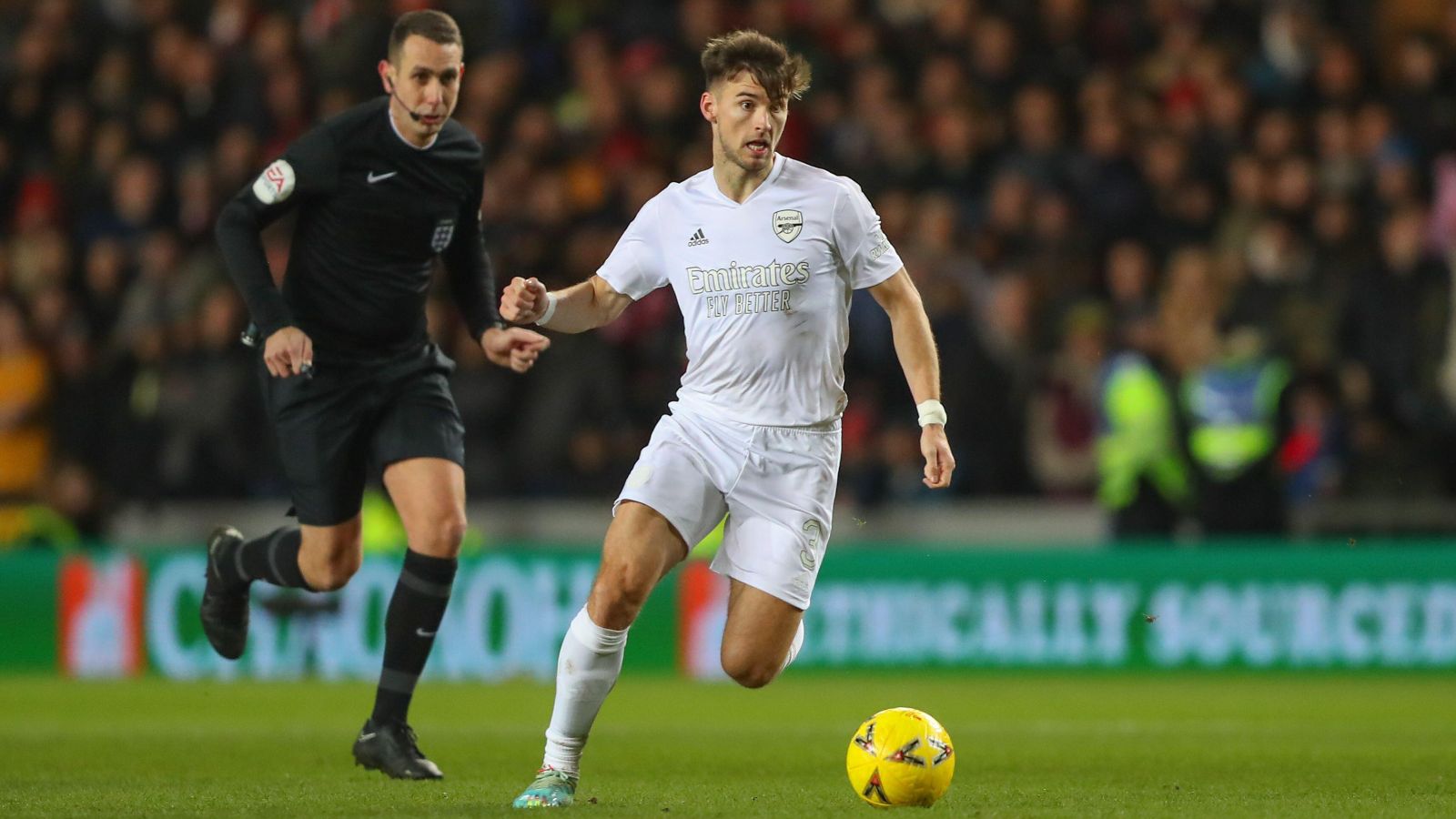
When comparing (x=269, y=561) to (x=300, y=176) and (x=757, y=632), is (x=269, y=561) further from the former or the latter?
(x=757, y=632)

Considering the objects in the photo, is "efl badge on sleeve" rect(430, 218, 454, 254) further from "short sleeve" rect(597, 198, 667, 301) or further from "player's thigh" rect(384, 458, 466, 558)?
"short sleeve" rect(597, 198, 667, 301)

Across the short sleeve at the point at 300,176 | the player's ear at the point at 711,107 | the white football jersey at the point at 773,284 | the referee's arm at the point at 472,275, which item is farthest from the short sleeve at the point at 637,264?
the short sleeve at the point at 300,176

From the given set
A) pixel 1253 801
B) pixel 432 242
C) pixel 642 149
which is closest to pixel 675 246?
pixel 432 242

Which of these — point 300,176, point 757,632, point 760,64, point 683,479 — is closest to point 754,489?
point 683,479

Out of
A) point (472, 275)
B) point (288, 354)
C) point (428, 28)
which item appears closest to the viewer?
point (288, 354)

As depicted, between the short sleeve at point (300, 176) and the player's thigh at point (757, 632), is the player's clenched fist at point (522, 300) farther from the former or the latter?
the short sleeve at point (300, 176)

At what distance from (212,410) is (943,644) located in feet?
16.3

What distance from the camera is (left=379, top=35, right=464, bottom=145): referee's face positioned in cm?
722

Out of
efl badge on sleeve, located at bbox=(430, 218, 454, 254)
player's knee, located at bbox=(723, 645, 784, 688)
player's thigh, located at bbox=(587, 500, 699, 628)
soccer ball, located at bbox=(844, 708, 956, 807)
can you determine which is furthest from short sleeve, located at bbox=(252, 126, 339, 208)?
soccer ball, located at bbox=(844, 708, 956, 807)

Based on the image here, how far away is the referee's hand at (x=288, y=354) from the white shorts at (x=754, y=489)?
4.13 feet

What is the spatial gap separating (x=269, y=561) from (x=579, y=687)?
Answer: 2231mm

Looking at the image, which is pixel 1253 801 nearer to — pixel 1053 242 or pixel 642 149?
pixel 1053 242

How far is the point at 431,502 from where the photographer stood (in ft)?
24.1

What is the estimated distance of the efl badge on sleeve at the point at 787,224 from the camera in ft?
21.2
